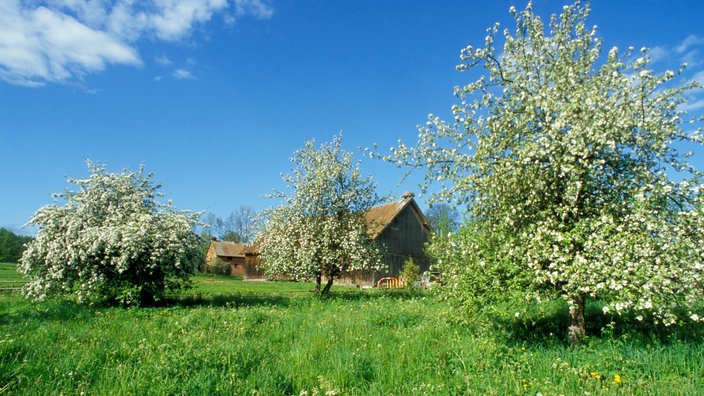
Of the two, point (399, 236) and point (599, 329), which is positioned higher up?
point (399, 236)

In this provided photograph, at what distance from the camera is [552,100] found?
26.5ft

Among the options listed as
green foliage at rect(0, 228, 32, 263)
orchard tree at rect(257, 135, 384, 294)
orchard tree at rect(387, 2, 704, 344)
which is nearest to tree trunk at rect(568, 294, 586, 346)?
orchard tree at rect(387, 2, 704, 344)

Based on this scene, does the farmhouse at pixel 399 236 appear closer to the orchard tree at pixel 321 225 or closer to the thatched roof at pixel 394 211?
the thatched roof at pixel 394 211

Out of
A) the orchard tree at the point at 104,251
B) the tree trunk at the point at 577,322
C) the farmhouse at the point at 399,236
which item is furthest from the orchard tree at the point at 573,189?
the farmhouse at the point at 399,236

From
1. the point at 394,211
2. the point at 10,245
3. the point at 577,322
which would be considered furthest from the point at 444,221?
the point at 10,245

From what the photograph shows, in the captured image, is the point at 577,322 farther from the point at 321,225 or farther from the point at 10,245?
the point at 10,245

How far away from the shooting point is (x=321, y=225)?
66.5 feet

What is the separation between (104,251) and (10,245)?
66.0 metres

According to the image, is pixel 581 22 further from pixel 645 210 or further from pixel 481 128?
pixel 645 210

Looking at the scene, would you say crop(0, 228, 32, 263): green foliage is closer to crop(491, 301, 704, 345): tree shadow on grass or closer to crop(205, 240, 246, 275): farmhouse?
crop(205, 240, 246, 275): farmhouse

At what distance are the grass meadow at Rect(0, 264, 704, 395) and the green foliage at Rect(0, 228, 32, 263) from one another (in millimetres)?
69302

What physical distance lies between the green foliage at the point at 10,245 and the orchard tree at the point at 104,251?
201ft

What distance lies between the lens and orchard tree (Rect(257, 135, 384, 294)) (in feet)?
65.0

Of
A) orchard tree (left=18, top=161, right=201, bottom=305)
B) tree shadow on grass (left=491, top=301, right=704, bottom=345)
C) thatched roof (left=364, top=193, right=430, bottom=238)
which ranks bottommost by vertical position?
tree shadow on grass (left=491, top=301, right=704, bottom=345)
